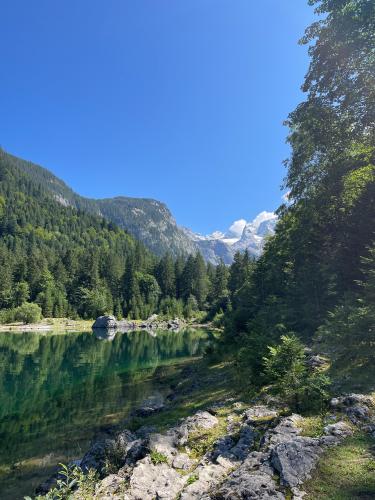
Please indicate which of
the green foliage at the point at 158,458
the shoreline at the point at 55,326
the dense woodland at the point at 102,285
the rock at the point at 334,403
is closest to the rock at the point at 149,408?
the green foliage at the point at 158,458

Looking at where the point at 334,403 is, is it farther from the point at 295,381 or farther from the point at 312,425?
the point at 312,425

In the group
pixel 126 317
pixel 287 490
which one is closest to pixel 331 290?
pixel 287 490

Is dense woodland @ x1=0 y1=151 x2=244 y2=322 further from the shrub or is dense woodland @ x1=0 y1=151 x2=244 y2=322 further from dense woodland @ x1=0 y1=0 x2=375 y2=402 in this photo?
dense woodland @ x1=0 y1=0 x2=375 y2=402

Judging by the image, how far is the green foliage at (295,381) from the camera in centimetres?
1212

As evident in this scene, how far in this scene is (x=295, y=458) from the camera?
8.17 meters

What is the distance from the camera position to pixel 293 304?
1201 inches

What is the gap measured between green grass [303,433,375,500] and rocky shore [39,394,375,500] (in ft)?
0.80

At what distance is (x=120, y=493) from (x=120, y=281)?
143569 millimetres

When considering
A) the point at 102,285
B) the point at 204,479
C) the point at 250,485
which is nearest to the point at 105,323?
the point at 102,285

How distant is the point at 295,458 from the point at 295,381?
4.55 meters

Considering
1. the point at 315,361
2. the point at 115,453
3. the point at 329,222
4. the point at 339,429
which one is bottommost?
the point at 115,453

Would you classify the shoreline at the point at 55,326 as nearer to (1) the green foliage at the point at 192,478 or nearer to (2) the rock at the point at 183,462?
(2) the rock at the point at 183,462

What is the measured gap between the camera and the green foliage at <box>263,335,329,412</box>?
12125 mm

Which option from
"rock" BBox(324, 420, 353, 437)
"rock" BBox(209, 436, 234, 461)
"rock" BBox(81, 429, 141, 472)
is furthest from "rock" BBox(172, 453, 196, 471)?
"rock" BBox(324, 420, 353, 437)
